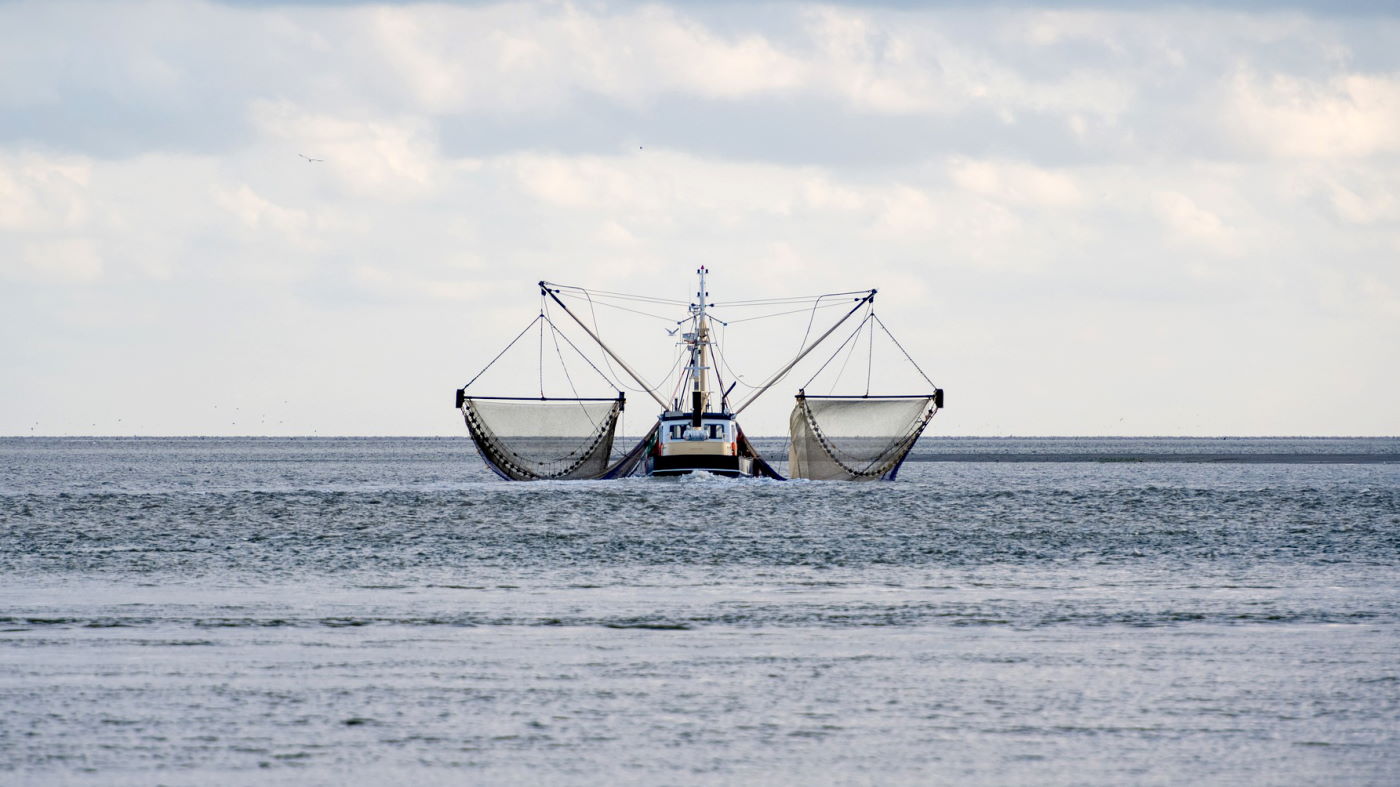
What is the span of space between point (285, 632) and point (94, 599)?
689cm

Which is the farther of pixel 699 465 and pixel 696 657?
pixel 699 465

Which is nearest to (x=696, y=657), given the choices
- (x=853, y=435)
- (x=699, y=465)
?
(x=699, y=465)

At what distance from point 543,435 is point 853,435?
1706 cm

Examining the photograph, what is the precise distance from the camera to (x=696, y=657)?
25.0m

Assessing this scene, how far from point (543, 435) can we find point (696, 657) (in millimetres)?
69704

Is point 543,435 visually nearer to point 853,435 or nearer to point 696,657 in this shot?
point 853,435

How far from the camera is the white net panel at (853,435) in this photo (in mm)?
91312

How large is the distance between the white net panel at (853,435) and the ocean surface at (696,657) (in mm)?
36138

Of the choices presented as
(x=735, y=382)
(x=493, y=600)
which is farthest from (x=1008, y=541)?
(x=735, y=382)

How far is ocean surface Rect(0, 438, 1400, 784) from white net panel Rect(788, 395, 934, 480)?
36.1 meters

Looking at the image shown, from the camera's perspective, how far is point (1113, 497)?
86312mm

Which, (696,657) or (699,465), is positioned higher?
(699,465)

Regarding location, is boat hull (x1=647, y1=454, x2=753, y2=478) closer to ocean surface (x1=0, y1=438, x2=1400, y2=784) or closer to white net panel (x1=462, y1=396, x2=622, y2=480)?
white net panel (x1=462, y1=396, x2=622, y2=480)

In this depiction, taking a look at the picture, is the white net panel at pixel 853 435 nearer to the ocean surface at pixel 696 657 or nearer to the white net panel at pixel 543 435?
the white net panel at pixel 543 435
